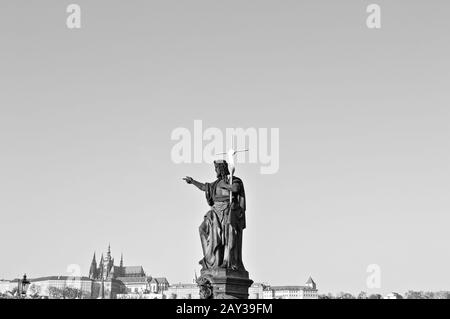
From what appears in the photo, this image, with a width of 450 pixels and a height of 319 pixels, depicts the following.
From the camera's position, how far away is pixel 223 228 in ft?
59.2

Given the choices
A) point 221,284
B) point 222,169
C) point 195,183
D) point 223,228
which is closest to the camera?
point 221,284

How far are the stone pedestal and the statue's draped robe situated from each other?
0.26m

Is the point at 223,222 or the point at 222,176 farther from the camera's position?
the point at 222,176

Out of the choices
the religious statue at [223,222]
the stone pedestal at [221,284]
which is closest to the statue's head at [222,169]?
the religious statue at [223,222]

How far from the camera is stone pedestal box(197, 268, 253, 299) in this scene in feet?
56.1

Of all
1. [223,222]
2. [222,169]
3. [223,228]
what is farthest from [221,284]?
[222,169]

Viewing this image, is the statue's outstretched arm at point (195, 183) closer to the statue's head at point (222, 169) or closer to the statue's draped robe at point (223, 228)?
the statue's draped robe at point (223, 228)

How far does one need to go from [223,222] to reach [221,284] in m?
1.84

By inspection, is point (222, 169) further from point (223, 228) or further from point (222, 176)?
point (223, 228)
